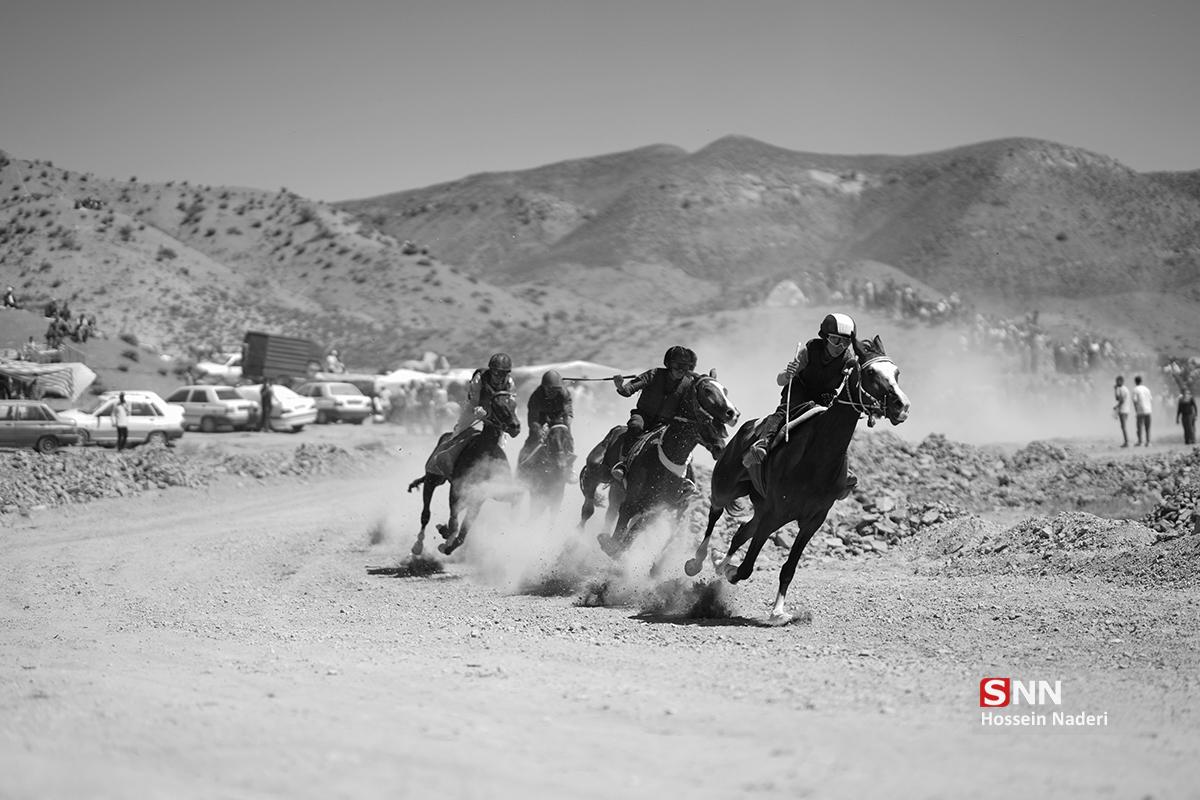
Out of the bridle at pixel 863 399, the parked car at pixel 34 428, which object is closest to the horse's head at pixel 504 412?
the bridle at pixel 863 399

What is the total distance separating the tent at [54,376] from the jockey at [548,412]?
103 ft

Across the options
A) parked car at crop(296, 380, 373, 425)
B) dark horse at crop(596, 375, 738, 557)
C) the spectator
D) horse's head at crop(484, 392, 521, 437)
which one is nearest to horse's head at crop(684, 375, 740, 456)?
dark horse at crop(596, 375, 738, 557)

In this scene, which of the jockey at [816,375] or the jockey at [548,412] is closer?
the jockey at [816,375]

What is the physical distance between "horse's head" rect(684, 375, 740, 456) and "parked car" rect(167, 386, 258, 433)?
3143 cm

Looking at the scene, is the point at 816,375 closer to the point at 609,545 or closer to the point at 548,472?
the point at 609,545

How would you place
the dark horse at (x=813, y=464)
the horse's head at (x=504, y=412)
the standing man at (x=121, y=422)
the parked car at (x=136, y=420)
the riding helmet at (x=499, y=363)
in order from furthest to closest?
the parked car at (x=136, y=420)
the standing man at (x=121, y=422)
the horse's head at (x=504, y=412)
the riding helmet at (x=499, y=363)
the dark horse at (x=813, y=464)

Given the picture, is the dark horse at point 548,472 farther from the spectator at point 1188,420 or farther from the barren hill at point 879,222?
the barren hill at point 879,222

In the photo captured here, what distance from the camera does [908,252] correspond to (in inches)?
5266

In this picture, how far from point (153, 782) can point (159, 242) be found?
301ft

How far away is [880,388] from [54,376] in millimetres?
38513

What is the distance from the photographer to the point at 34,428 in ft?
98.5

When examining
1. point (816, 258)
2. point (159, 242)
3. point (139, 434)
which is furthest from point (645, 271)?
point (139, 434)

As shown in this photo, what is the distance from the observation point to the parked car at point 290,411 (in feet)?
137

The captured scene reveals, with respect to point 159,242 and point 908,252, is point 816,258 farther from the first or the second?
point 159,242
